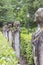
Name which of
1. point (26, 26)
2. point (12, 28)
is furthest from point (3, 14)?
point (12, 28)

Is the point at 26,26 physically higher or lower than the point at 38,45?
lower

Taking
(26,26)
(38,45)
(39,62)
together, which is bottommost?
(26,26)

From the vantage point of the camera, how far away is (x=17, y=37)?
1223cm

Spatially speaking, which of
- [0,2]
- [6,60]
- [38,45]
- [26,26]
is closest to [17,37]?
[38,45]

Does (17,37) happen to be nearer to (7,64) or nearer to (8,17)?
(7,64)

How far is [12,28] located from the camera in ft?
42.4

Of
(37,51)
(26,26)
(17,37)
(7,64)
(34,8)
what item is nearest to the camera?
(7,64)

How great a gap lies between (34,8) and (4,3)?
416 cm

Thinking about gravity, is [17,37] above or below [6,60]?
below

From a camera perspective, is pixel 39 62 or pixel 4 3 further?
pixel 4 3

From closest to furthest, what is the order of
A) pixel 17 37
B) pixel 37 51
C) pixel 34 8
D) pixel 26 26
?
pixel 37 51
pixel 17 37
pixel 34 8
pixel 26 26

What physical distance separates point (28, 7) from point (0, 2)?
3.54 meters

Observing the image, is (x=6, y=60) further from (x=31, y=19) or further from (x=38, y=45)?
(x=31, y=19)

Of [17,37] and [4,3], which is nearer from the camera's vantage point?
[17,37]
